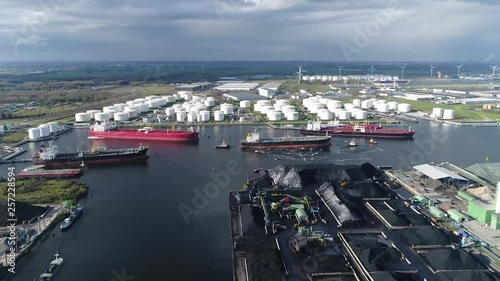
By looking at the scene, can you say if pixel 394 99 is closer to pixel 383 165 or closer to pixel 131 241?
pixel 383 165

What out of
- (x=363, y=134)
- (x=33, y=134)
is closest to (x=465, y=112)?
(x=363, y=134)

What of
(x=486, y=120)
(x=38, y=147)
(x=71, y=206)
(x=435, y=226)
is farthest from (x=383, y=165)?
(x=38, y=147)

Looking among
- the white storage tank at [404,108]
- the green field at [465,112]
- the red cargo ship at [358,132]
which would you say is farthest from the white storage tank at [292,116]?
the green field at [465,112]

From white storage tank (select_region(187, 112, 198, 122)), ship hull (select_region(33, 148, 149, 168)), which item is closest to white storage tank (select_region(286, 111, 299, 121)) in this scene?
white storage tank (select_region(187, 112, 198, 122))

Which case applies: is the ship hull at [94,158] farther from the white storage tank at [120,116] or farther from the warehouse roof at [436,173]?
the warehouse roof at [436,173]

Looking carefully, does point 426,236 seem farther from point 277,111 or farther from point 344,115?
point 277,111

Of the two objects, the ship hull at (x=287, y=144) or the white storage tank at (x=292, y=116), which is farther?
the white storage tank at (x=292, y=116)

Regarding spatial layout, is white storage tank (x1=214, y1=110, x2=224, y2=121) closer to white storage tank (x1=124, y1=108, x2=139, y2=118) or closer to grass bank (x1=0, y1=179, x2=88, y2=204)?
white storage tank (x1=124, y1=108, x2=139, y2=118)
